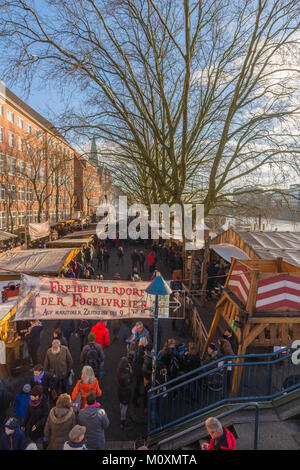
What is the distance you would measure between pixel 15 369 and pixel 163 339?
13.8ft

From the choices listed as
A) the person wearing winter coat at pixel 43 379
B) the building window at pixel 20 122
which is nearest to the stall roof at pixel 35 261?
the person wearing winter coat at pixel 43 379

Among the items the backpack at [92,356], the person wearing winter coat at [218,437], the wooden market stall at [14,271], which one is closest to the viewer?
the person wearing winter coat at [218,437]

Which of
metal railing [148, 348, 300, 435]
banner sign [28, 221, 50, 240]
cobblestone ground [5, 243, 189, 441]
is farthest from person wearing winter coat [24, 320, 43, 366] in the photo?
banner sign [28, 221, 50, 240]

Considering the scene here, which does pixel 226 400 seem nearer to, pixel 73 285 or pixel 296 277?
pixel 296 277

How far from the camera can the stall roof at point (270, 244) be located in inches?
292

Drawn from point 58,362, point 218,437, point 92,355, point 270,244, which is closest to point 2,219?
point 58,362

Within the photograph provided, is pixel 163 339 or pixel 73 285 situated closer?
pixel 73 285

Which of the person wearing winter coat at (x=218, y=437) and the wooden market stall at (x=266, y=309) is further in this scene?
the wooden market stall at (x=266, y=309)

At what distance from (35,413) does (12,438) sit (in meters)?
0.80

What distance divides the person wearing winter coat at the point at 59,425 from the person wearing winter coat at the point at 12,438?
14.5 inches

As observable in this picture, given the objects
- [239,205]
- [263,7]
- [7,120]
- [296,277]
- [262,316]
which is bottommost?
[262,316]

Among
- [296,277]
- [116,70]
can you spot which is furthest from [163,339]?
[116,70]

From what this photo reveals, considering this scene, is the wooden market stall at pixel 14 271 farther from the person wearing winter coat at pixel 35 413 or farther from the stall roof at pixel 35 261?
the person wearing winter coat at pixel 35 413

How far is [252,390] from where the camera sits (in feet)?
15.8
